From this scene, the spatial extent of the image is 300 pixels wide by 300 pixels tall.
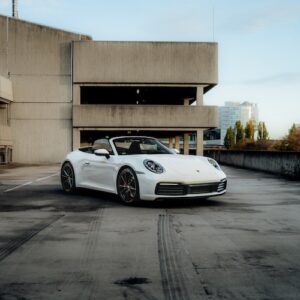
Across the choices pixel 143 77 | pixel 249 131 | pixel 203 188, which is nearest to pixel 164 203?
pixel 203 188

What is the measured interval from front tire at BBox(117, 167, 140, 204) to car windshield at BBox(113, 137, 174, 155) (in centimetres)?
61

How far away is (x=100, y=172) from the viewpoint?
9203 millimetres

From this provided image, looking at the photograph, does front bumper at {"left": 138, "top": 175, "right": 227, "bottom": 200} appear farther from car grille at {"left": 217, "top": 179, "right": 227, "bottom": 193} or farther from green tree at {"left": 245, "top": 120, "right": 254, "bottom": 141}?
green tree at {"left": 245, "top": 120, "right": 254, "bottom": 141}

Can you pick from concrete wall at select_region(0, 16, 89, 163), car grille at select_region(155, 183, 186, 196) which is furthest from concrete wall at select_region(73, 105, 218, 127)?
car grille at select_region(155, 183, 186, 196)

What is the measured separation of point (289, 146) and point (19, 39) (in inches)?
3386

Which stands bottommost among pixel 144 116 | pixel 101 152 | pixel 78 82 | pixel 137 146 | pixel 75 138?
pixel 101 152

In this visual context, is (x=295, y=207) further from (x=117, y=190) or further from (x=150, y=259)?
(x=150, y=259)

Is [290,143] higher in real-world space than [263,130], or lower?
lower

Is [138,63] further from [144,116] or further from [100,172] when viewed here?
[100,172]

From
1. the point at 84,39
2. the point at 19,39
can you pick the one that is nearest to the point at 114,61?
the point at 84,39

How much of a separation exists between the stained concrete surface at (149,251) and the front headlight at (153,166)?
64 centimetres

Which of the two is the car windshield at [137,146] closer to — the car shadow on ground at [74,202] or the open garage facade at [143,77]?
the car shadow on ground at [74,202]

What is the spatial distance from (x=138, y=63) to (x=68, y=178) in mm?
22688

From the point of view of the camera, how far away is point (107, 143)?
935cm
